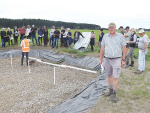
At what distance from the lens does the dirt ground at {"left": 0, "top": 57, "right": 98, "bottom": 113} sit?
444cm

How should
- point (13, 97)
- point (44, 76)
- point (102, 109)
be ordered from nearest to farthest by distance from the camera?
point (102, 109) → point (13, 97) → point (44, 76)

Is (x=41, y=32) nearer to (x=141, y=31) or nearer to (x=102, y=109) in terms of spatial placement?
(x=141, y=31)

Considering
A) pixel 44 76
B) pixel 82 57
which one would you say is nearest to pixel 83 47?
pixel 82 57

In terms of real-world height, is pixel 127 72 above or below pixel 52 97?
above

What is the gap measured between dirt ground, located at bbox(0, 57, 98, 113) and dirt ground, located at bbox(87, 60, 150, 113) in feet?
4.69

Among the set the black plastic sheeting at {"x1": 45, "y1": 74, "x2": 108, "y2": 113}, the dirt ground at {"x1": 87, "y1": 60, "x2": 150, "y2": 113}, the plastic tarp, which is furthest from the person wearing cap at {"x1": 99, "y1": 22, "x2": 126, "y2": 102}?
the plastic tarp

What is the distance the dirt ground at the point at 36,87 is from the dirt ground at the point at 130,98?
1.43 meters

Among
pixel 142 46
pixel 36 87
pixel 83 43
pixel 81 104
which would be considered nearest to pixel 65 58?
pixel 83 43

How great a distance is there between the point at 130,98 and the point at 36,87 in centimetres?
343

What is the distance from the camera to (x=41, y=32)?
12.9 meters

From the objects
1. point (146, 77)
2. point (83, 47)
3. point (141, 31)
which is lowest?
point (146, 77)

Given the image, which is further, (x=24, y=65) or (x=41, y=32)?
(x=41, y=32)

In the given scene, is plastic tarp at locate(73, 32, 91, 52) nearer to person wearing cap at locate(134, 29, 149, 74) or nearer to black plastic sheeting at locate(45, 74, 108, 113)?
person wearing cap at locate(134, 29, 149, 74)

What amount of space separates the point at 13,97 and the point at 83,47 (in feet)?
26.2
